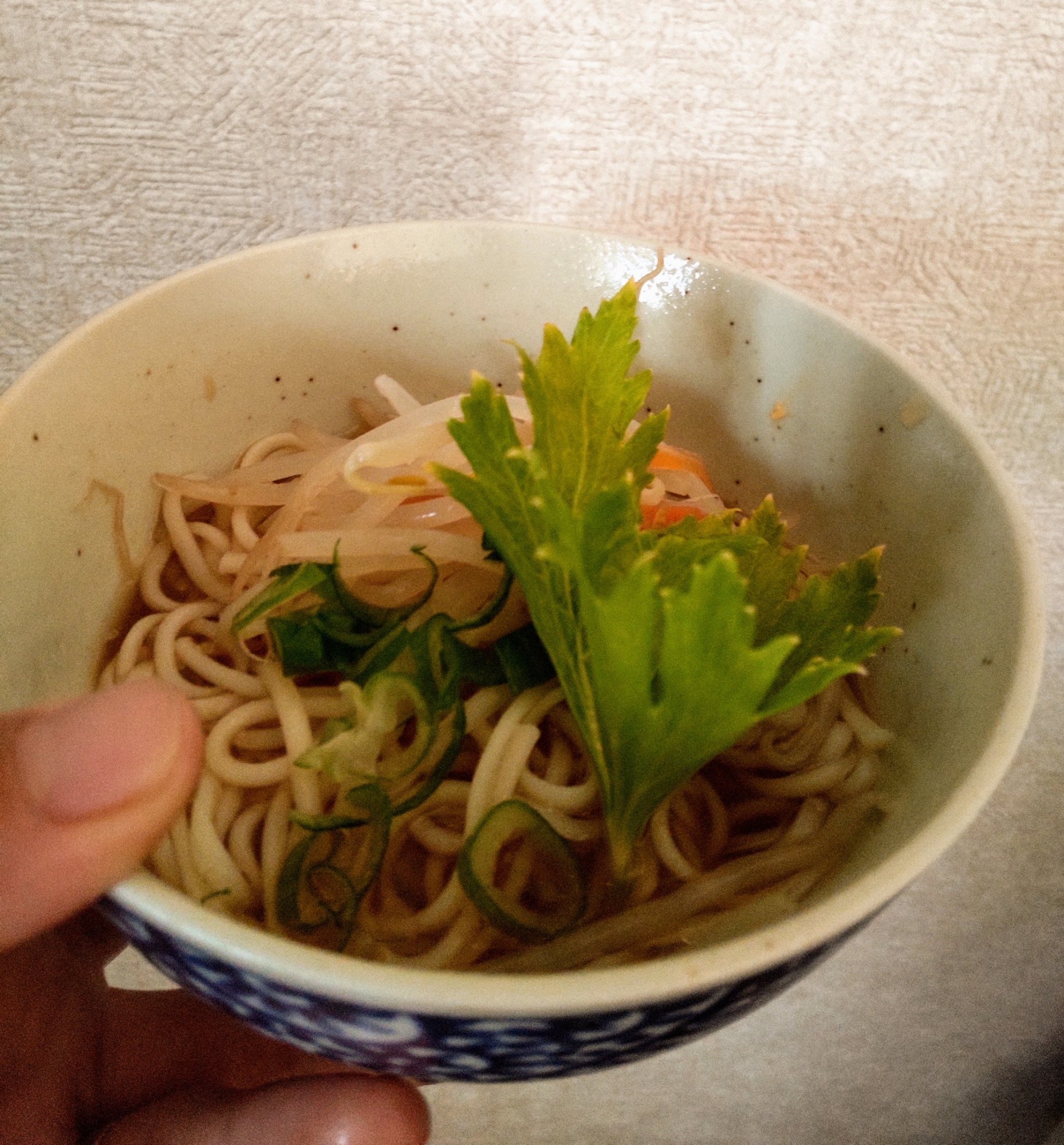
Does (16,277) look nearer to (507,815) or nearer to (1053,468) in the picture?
(507,815)

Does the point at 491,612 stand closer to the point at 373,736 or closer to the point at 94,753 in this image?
the point at 373,736

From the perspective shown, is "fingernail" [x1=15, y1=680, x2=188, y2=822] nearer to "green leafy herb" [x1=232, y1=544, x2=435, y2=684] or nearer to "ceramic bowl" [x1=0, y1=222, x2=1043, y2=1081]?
"ceramic bowl" [x1=0, y1=222, x2=1043, y2=1081]

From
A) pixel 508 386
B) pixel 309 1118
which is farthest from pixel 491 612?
pixel 309 1118

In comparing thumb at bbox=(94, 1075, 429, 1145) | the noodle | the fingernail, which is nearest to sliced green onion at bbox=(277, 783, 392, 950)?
the noodle

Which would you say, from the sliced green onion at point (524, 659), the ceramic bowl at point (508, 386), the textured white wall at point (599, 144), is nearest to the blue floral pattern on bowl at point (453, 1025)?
the ceramic bowl at point (508, 386)

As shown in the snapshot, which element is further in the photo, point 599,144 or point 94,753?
point 599,144

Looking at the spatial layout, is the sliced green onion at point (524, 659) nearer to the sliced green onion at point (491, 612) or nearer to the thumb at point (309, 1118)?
the sliced green onion at point (491, 612)
